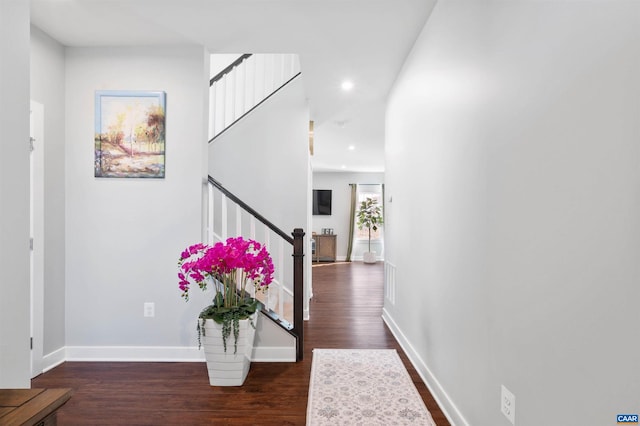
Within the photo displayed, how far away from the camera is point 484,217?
1682mm

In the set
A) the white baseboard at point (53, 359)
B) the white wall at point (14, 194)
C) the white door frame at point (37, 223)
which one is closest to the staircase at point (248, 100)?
the white door frame at point (37, 223)

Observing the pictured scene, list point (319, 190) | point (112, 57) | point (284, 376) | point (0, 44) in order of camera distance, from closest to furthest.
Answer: point (0, 44)
point (284, 376)
point (112, 57)
point (319, 190)

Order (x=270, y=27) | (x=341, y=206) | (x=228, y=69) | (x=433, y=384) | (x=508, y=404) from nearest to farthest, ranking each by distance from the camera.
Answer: (x=508, y=404), (x=433, y=384), (x=270, y=27), (x=228, y=69), (x=341, y=206)

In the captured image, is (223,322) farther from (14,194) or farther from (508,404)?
(508,404)

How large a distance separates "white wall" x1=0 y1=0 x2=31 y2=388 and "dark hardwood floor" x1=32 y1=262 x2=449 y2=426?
100cm

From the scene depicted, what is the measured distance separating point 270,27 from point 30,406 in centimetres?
265

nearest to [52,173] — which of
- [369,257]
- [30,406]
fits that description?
[30,406]

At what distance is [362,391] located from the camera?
7.93 ft

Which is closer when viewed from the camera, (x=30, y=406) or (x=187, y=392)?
(x=30, y=406)

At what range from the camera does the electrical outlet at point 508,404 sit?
55.4 inches

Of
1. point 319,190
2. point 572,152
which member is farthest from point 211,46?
point 319,190

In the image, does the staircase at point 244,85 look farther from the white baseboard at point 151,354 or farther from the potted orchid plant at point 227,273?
the white baseboard at point 151,354

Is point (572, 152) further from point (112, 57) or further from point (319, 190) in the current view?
point (319, 190)

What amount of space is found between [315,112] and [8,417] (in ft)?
14.9
